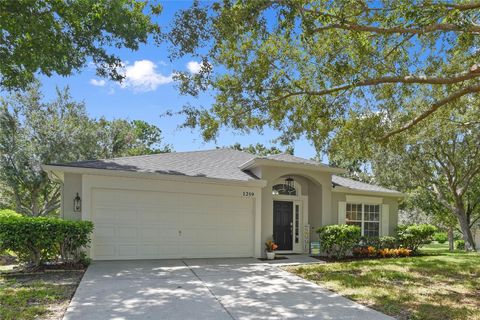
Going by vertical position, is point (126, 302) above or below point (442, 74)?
below

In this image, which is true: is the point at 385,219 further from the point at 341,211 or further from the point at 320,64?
the point at 320,64

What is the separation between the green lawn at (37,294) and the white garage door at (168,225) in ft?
7.18

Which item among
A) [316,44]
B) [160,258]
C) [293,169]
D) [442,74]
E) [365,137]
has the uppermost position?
[316,44]

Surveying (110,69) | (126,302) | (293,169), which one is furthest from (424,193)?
(126,302)

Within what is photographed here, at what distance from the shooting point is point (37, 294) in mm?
6949

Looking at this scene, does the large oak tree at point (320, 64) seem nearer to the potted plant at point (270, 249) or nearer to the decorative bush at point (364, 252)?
the potted plant at point (270, 249)

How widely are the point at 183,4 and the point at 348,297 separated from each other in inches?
299

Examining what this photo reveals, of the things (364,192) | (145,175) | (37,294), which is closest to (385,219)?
(364,192)

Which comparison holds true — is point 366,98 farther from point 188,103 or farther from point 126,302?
point 126,302

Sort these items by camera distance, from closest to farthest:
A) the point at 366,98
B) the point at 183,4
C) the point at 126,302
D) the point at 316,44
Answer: the point at 126,302, the point at 183,4, the point at 316,44, the point at 366,98

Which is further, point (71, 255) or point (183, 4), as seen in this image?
point (71, 255)

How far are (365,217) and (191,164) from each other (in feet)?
26.2

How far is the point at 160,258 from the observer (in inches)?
464

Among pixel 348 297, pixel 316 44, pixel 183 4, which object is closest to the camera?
pixel 348 297
